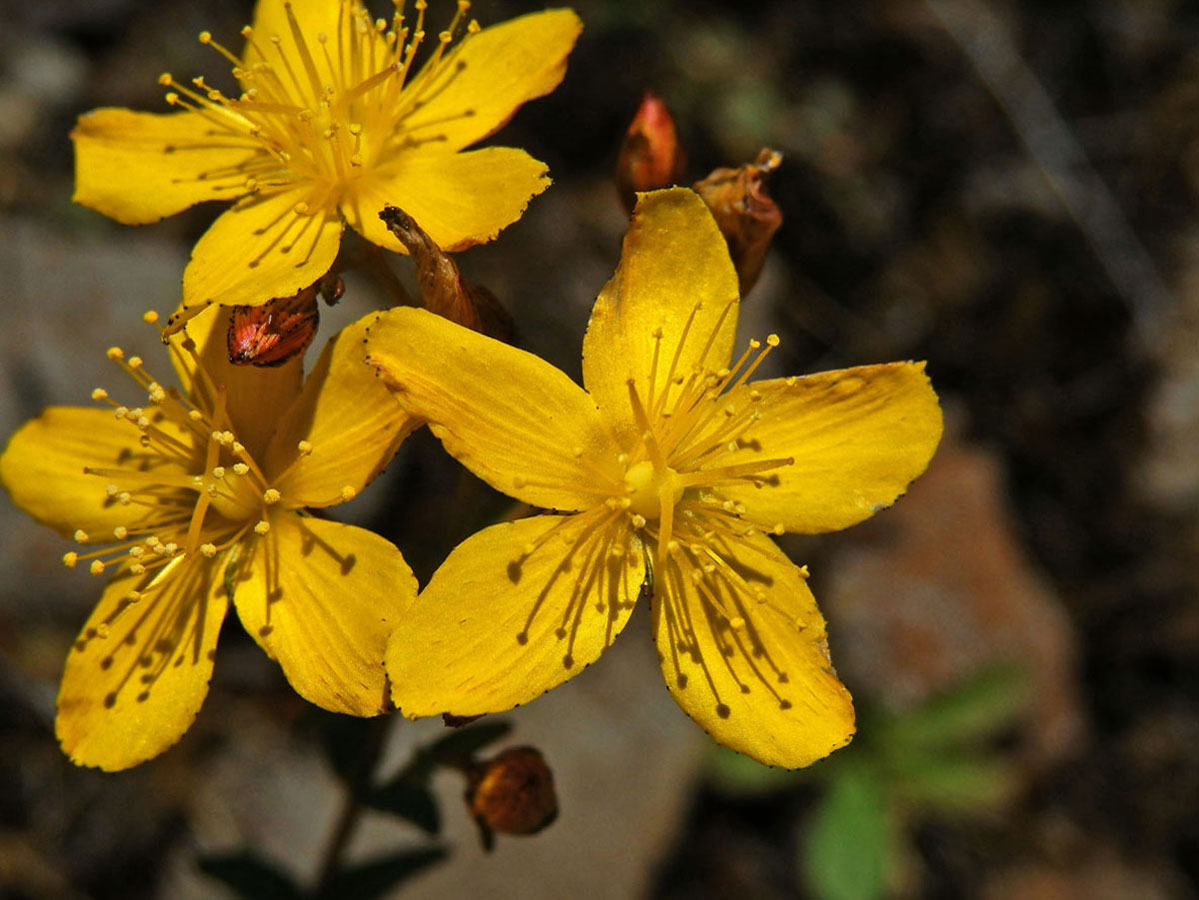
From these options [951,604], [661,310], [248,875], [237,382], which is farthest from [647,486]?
[951,604]

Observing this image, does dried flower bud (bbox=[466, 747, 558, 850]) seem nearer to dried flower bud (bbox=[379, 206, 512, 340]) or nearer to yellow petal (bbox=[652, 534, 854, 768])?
yellow petal (bbox=[652, 534, 854, 768])

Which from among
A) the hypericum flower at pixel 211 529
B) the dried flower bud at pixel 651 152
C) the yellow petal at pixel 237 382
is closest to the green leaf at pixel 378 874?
the hypericum flower at pixel 211 529

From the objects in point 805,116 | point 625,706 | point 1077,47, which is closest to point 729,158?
point 805,116

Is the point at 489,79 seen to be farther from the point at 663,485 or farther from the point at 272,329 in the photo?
the point at 663,485

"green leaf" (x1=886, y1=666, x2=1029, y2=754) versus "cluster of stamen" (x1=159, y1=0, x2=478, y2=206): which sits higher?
"cluster of stamen" (x1=159, y1=0, x2=478, y2=206)

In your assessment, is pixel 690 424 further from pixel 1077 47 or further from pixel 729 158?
pixel 1077 47

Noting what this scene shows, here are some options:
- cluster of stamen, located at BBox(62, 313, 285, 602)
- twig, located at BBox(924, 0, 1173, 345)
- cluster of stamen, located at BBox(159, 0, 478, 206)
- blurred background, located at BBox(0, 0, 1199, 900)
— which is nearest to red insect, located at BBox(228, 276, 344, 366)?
cluster of stamen, located at BBox(62, 313, 285, 602)

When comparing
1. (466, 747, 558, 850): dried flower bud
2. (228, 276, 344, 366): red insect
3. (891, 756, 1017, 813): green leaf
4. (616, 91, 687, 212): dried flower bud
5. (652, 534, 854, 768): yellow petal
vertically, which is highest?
(228, 276, 344, 366): red insect
